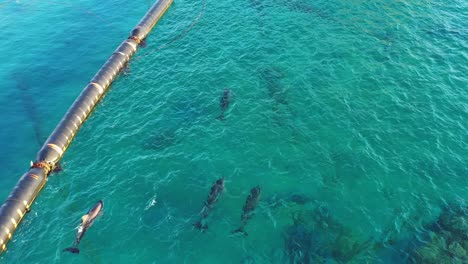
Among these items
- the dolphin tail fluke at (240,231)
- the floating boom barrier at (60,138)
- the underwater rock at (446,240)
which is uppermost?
the floating boom barrier at (60,138)

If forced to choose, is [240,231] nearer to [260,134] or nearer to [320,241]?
[320,241]

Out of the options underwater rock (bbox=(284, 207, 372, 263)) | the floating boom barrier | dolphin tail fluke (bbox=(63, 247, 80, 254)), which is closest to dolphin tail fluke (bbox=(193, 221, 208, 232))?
underwater rock (bbox=(284, 207, 372, 263))

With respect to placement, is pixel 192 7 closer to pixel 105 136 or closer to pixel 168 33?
pixel 168 33

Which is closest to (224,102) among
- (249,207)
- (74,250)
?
(249,207)

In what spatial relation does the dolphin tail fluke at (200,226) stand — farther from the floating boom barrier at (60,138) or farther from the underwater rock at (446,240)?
the underwater rock at (446,240)

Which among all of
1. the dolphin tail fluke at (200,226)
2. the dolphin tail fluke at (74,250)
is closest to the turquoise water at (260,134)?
the dolphin tail fluke at (74,250)

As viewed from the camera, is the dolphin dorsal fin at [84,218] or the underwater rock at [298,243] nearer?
the underwater rock at [298,243]

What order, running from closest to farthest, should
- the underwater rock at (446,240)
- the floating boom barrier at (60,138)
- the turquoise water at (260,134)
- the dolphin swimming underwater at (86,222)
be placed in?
the underwater rock at (446,240), the dolphin swimming underwater at (86,222), the turquoise water at (260,134), the floating boom barrier at (60,138)
